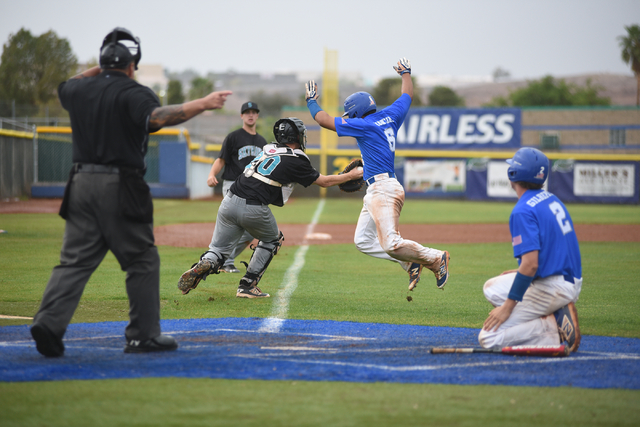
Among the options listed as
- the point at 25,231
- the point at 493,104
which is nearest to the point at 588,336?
the point at 25,231

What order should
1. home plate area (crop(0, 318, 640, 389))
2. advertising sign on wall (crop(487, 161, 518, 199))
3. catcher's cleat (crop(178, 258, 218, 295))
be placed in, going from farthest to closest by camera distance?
1. advertising sign on wall (crop(487, 161, 518, 199))
2. catcher's cleat (crop(178, 258, 218, 295))
3. home plate area (crop(0, 318, 640, 389))

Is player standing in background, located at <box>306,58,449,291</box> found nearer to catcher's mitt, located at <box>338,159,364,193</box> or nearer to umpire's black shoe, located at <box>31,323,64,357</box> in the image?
catcher's mitt, located at <box>338,159,364,193</box>

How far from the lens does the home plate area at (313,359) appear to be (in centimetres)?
378

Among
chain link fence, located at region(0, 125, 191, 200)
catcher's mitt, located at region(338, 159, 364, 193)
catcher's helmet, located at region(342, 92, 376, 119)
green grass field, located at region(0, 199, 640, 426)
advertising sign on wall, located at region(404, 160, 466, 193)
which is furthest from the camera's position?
advertising sign on wall, located at region(404, 160, 466, 193)

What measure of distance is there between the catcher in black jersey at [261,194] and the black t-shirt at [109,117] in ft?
6.92

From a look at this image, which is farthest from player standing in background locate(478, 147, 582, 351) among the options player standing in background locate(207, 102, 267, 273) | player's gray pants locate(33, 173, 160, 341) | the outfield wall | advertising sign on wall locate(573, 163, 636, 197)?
advertising sign on wall locate(573, 163, 636, 197)

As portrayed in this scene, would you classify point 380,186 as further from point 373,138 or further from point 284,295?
point 284,295

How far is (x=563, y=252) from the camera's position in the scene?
436 cm

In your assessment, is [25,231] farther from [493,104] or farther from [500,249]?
[493,104]

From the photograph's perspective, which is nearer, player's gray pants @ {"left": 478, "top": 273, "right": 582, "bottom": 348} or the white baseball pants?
player's gray pants @ {"left": 478, "top": 273, "right": 582, "bottom": 348}

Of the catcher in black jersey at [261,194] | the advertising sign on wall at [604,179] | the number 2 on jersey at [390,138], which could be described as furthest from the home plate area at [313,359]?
the advertising sign on wall at [604,179]

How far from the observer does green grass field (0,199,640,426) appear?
3111 mm

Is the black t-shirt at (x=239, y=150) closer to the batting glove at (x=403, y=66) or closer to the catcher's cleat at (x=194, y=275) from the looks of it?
the batting glove at (x=403, y=66)

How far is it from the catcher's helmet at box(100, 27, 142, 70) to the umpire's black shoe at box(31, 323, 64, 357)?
6.06ft
